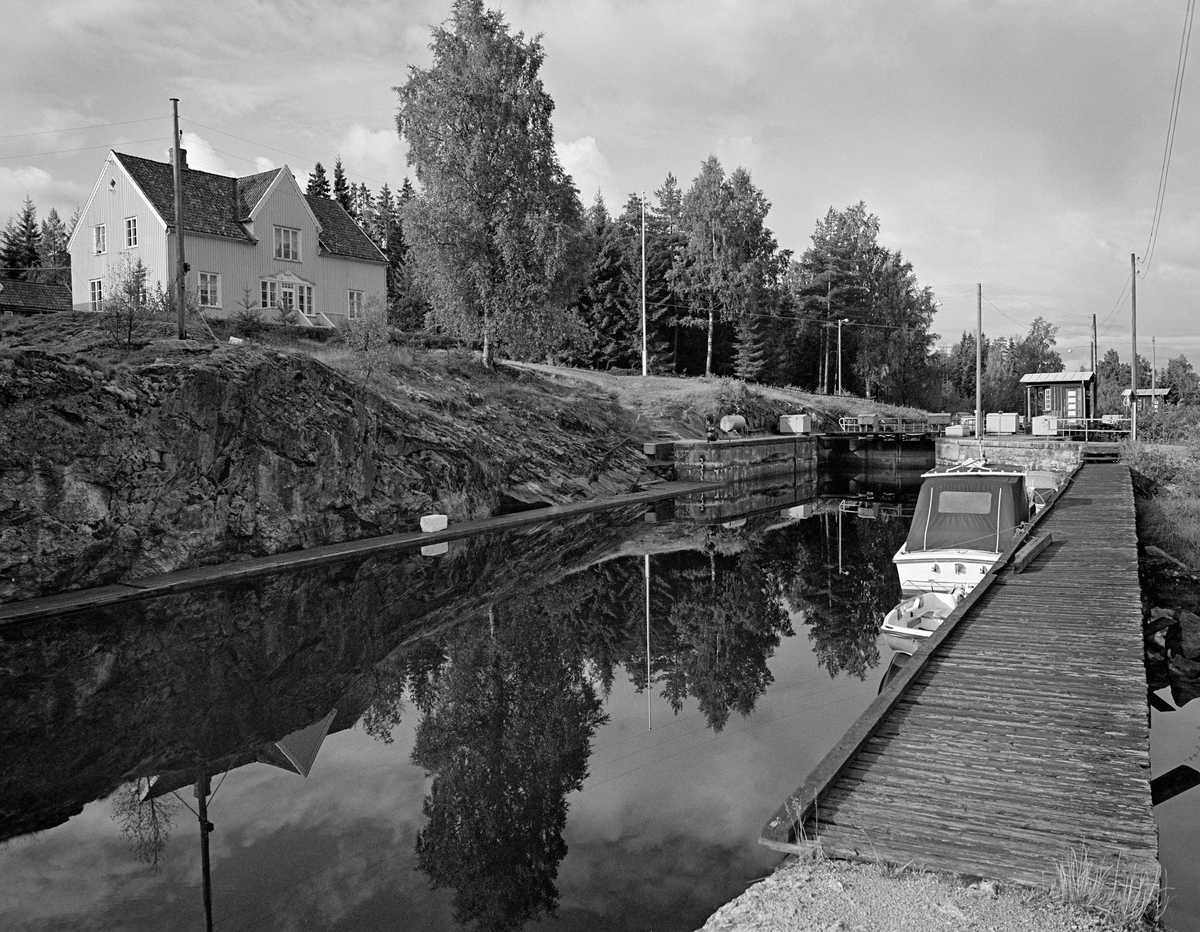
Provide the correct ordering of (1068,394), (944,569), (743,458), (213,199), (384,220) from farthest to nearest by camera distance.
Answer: (384,220) < (1068,394) < (743,458) < (213,199) < (944,569)

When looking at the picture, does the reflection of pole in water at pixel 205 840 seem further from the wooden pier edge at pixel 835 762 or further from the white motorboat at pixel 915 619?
the white motorboat at pixel 915 619

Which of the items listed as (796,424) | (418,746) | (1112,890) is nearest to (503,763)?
(418,746)

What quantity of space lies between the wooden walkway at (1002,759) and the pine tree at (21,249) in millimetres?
62753

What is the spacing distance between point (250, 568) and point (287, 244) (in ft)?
86.4

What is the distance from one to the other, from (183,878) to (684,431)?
128ft

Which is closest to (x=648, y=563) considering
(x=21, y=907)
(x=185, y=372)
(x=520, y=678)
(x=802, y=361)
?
(x=520, y=678)

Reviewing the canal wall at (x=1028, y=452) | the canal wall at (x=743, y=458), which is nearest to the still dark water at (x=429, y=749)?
the canal wall at (x=743, y=458)

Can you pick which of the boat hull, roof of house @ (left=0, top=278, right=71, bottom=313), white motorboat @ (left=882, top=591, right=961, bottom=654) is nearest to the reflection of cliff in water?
white motorboat @ (left=882, top=591, right=961, bottom=654)

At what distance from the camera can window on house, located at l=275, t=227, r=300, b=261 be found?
3886 cm

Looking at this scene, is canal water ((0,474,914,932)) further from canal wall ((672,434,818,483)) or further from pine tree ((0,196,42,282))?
pine tree ((0,196,42,282))

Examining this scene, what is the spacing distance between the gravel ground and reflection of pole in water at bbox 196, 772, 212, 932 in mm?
3455

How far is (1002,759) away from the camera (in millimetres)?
6504

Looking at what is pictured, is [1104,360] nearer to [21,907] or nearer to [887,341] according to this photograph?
[887,341]

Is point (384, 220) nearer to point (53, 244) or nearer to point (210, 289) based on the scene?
point (53, 244)
